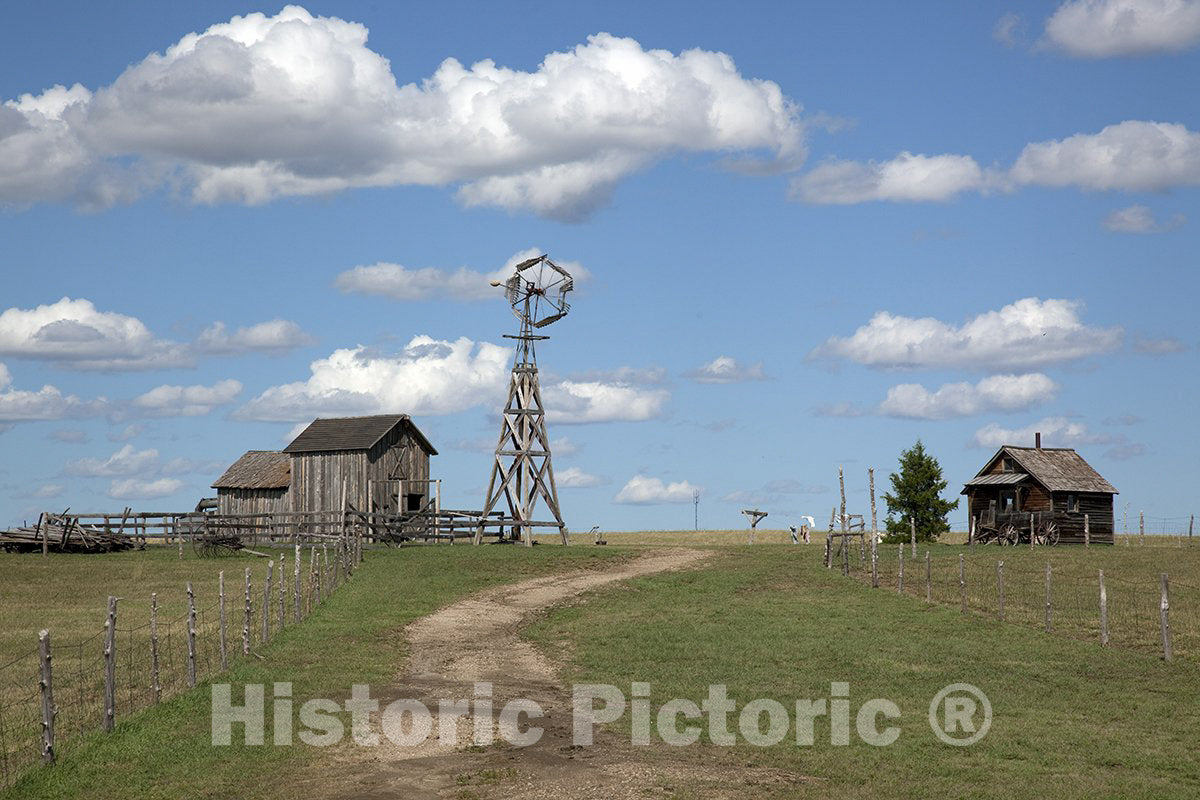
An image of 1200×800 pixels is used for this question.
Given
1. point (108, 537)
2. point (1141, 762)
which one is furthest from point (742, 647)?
point (108, 537)

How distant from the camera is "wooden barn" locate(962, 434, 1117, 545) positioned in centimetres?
7169

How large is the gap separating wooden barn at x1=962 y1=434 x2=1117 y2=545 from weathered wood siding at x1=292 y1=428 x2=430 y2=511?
111 feet

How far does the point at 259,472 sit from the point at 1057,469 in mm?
45696

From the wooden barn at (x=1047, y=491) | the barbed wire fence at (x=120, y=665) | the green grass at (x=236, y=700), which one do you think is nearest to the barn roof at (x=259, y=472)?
the green grass at (x=236, y=700)

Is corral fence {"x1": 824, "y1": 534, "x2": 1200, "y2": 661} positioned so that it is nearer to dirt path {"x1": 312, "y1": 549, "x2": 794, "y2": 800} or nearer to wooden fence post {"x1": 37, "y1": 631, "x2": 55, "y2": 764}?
dirt path {"x1": 312, "y1": 549, "x2": 794, "y2": 800}

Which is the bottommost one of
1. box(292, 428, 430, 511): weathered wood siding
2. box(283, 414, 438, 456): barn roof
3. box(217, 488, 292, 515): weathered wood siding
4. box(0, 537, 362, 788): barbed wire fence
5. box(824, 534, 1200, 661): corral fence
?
box(824, 534, 1200, 661): corral fence

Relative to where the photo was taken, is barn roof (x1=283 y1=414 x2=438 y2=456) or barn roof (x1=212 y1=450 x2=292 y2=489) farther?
barn roof (x1=212 y1=450 x2=292 y2=489)

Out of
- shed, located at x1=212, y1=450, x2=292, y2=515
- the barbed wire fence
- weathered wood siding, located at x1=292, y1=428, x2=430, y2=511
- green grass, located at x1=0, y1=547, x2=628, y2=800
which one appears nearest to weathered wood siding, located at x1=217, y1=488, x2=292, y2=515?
shed, located at x1=212, y1=450, x2=292, y2=515

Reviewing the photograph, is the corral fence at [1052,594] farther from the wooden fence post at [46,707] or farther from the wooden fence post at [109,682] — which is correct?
the wooden fence post at [46,707]

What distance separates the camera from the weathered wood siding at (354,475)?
210 feet

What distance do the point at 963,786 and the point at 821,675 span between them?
9619 millimetres

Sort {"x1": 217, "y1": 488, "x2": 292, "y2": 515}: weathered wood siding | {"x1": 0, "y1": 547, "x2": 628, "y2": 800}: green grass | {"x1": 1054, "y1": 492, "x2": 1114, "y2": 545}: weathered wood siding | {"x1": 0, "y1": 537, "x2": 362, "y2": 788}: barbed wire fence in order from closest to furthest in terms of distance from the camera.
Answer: {"x1": 0, "y1": 547, "x2": 628, "y2": 800}: green grass, {"x1": 0, "y1": 537, "x2": 362, "y2": 788}: barbed wire fence, {"x1": 217, "y1": 488, "x2": 292, "y2": 515}: weathered wood siding, {"x1": 1054, "y1": 492, "x2": 1114, "y2": 545}: weathered wood siding

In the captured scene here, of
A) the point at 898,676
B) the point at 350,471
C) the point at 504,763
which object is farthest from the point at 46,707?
the point at 350,471

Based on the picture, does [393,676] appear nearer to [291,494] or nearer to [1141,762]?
[1141,762]
